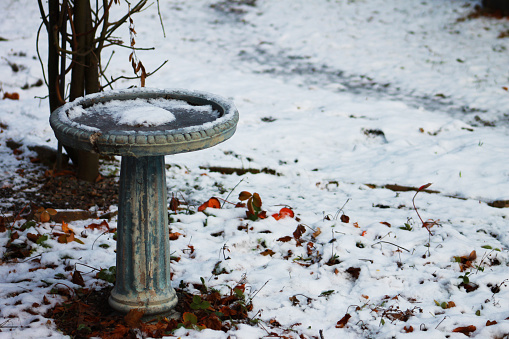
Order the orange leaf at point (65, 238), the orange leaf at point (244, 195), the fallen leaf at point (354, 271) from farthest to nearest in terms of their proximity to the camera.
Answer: the orange leaf at point (244, 195) → the orange leaf at point (65, 238) → the fallen leaf at point (354, 271)

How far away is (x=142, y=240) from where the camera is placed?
8.14 feet

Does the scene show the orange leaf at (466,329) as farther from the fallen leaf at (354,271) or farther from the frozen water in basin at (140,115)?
the frozen water in basin at (140,115)

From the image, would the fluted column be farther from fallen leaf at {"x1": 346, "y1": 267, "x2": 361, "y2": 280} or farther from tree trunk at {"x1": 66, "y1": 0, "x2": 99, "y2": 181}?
tree trunk at {"x1": 66, "y1": 0, "x2": 99, "y2": 181}

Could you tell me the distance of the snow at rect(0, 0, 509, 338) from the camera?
9.37ft

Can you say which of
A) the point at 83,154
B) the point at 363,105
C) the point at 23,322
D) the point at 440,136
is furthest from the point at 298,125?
the point at 23,322

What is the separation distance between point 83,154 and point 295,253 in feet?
6.01

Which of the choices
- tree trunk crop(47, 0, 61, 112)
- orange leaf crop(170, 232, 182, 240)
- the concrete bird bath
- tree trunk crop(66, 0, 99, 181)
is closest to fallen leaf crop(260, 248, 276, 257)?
orange leaf crop(170, 232, 182, 240)

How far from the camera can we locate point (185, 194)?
4.10 m

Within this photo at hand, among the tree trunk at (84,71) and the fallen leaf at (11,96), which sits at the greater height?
the tree trunk at (84,71)

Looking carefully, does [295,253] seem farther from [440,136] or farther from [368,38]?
[368,38]

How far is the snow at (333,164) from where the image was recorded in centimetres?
286

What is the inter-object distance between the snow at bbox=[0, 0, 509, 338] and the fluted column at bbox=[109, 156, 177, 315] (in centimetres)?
23

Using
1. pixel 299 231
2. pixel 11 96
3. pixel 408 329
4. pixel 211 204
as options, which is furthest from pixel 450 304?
pixel 11 96

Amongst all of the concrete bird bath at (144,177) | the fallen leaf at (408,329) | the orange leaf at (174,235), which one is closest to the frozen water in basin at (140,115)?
the concrete bird bath at (144,177)
